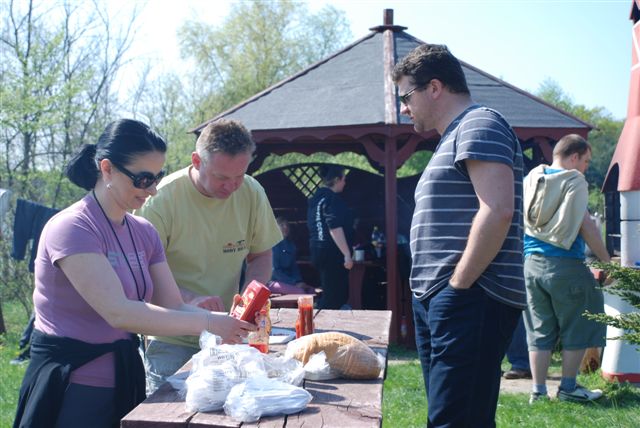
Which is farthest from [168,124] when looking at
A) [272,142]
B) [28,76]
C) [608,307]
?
[608,307]

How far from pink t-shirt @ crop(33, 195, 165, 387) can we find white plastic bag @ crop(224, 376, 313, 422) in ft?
2.20

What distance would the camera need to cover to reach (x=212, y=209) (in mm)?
3309

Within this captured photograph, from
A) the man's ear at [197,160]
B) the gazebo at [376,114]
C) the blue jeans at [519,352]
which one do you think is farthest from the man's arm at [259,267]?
the gazebo at [376,114]

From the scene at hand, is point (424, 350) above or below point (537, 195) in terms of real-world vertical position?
below

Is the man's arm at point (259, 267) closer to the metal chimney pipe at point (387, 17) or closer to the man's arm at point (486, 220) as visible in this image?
the man's arm at point (486, 220)

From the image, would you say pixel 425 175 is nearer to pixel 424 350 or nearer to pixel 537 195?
pixel 424 350

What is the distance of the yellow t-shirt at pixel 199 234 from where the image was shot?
10.5ft

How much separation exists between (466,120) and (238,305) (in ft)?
3.60

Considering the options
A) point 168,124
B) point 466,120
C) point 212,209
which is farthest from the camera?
point 168,124

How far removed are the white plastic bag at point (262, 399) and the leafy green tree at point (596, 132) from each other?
37240 millimetres

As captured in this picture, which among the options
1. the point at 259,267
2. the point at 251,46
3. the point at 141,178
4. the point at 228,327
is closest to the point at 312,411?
the point at 228,327

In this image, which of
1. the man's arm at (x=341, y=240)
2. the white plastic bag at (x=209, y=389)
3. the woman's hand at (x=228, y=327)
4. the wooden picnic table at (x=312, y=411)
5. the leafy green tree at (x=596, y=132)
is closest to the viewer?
→ the wooden picnic table at (x=312, y=411)

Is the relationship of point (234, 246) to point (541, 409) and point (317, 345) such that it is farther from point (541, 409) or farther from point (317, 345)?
point (541, 409)

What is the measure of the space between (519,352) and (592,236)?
1.72 metres
